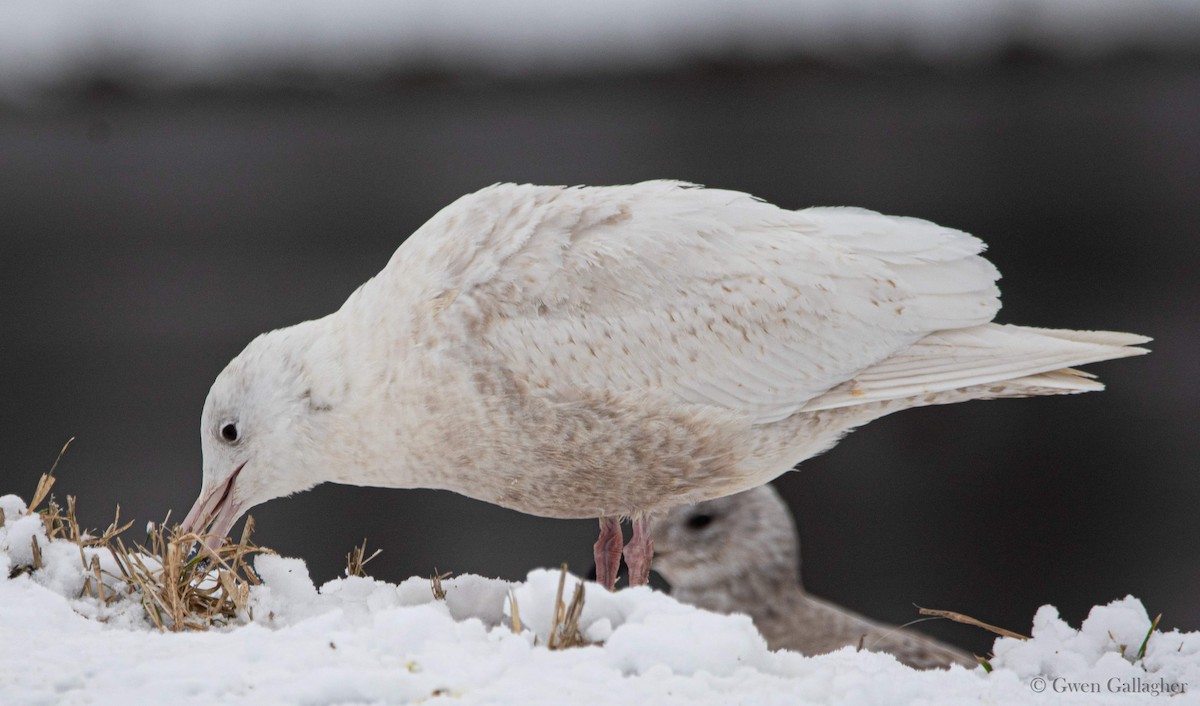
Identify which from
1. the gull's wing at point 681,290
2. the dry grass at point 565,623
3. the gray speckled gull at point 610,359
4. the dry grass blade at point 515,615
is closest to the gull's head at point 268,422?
the gray speckled gull at point 610,359

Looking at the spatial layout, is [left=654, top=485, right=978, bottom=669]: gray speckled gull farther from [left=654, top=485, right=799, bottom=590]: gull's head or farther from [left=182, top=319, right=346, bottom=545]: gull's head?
[left=182, top=319, right=346, bottom=545]: gull's head

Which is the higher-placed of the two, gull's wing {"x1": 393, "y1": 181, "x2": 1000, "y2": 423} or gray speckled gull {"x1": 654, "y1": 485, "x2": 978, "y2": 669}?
gull's wing {"x1": 393, "y1": 181, "x2": 1000, "y2": 423}

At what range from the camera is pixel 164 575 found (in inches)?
88.1

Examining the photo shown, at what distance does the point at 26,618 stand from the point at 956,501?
14.6 ft

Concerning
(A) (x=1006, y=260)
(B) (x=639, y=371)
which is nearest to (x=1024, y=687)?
(B) (x=639, y=371)

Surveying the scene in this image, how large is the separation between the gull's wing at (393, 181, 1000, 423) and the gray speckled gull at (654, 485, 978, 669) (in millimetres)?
1591

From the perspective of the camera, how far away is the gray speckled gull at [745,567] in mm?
4168

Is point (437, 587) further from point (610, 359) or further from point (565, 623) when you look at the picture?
point (610, 359)

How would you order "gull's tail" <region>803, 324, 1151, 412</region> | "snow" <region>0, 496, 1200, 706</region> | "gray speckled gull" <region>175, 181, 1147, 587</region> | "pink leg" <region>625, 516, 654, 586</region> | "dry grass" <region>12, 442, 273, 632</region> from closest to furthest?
"snow" <region>0, 496, 1200, 706</region>, "dry grass" <region>12, 442, 273, 632</region>, "gray speckled gull" <region>175, 181, 1147, 587</region>, "gull's tail" <region>803, 324, 1151, 412</region>, "pink leg" <region>625, 516, 654, 586</region>

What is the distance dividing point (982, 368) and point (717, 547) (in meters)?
1.78

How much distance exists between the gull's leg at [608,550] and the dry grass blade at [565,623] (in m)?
1.08

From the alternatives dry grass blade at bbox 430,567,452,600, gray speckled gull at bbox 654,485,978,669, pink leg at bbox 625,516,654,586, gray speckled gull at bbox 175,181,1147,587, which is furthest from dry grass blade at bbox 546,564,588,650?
gray speckled gull at bbox 654,485,978,669

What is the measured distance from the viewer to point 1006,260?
520cm

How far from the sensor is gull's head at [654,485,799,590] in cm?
430
